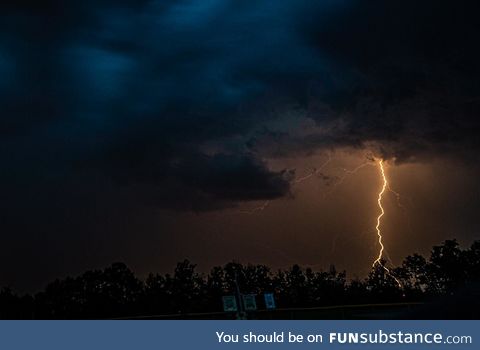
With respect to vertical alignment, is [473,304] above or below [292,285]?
below

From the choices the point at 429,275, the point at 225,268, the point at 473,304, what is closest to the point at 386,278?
the point at 429,275

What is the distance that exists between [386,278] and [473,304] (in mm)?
75052

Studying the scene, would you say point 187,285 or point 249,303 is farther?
point 187,285

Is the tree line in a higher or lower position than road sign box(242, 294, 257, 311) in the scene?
higher

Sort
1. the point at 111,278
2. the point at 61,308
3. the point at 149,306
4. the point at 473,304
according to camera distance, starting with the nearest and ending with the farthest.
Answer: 1. the point at 473,304
2. the point at 149,306
3. the point at 61,308
4. the point at 111,278

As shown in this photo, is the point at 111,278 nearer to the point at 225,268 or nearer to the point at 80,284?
the point at 80,284

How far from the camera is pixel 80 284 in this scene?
102 meters

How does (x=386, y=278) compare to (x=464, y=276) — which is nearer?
(x=464, y=276)

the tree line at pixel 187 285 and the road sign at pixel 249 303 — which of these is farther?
the tree line at pixel 187 285

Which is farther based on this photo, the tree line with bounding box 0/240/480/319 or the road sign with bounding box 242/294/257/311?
the tree line with bounding box 0/240/480/319

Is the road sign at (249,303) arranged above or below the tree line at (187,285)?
below
